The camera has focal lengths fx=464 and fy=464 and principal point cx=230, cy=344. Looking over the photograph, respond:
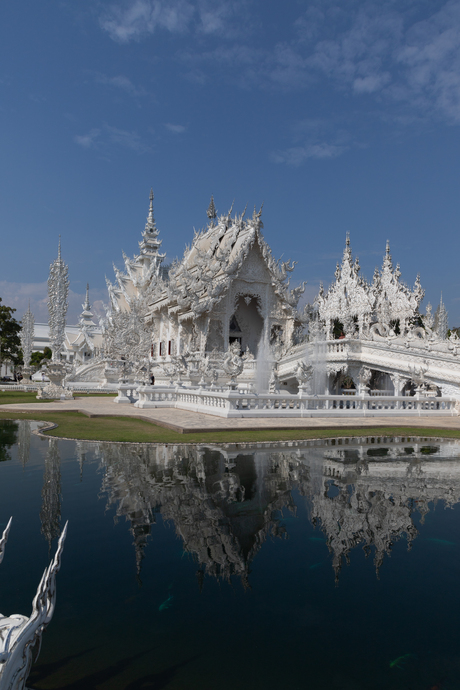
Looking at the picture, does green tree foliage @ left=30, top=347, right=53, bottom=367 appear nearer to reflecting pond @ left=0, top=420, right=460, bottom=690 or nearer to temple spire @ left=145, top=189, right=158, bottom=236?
temple spire @ left=145, top=189, right=158, bottom=236

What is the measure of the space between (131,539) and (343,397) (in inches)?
462

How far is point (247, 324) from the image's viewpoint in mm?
30844

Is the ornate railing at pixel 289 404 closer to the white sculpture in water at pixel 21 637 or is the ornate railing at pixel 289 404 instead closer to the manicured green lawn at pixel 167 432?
the manicured green lawn at pixel 167 432

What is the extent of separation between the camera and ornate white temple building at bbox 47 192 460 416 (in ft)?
68.0

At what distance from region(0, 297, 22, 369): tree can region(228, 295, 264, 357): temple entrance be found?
67.0ft

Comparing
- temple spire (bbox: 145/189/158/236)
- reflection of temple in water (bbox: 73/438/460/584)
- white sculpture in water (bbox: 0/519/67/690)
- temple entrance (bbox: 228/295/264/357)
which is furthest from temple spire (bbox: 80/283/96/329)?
white sculpture in water (bbox: 0/519/67/690)

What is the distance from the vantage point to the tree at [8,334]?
38.9 m

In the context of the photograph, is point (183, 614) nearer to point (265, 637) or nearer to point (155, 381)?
point (265, 637)

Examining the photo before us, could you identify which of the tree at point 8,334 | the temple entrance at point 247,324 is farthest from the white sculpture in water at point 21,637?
the tree at point 8,334

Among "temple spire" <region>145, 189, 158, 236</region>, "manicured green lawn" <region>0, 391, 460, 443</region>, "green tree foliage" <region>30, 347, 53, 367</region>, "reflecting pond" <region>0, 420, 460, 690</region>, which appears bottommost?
"reflecting pond" <region>0, 420, 460, 690</region>

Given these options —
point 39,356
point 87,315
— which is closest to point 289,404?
point 39,356

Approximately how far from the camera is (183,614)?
2.83 m

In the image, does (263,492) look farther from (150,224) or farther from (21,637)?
(150,224)

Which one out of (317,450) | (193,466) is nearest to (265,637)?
(193,466)
